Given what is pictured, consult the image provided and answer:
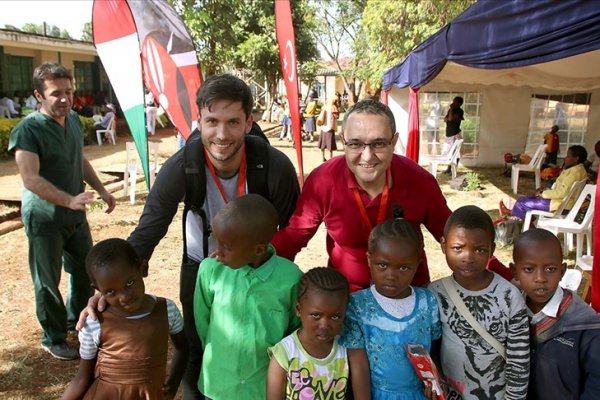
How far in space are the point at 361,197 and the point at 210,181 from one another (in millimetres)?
675

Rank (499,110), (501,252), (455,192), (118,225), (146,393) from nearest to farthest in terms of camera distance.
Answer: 1. (146,393)
2. (501,252)
3. (118,225)
4. (455,192)
5. (499,110)

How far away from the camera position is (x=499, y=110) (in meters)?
12.1

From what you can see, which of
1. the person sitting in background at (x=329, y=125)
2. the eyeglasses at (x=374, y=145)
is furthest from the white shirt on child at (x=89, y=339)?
the person sitting in background at (x=329, y=125)

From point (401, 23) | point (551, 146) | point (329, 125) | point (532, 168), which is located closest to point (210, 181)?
point (532, 168)

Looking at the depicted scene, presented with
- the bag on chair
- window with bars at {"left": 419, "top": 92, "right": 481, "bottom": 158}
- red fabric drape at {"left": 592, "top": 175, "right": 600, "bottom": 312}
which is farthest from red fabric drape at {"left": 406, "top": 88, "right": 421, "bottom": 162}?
red fabric drape at {"left": 592, "top": 175, "right": 600, "bottom": 312}

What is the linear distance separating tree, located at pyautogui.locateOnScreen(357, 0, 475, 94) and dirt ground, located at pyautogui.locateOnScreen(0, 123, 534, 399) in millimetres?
6124

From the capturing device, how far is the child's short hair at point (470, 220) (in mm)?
1851

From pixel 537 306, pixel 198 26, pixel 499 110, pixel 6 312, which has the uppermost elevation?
pixel 198 26

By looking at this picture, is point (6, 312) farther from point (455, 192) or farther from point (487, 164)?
point (487, 164)

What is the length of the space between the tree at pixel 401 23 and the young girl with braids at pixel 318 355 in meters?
14.4

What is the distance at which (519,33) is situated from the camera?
3.88m

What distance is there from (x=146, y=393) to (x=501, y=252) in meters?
4.92

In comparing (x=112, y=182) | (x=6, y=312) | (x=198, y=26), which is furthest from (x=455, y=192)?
(x=6, y=312)

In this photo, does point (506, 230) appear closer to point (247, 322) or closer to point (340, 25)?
point (247, 322)
